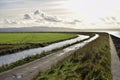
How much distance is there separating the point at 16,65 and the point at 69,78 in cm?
1603

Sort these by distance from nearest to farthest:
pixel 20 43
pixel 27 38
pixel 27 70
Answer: pixel 27 70 → pixel 20 43 → pixel 27 38

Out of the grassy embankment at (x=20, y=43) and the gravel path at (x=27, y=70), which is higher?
the gravel path at (x=27, y=70)

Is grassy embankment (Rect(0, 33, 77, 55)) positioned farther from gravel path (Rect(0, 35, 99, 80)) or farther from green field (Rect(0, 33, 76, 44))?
gravel path (Rect(0, 35, 99, 80))

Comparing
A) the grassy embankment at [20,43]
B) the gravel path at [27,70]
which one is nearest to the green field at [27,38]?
the grassy embankment at [20,43]

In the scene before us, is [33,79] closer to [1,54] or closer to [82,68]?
[82,68]

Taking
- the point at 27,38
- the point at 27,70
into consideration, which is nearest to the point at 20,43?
the point at 27,38

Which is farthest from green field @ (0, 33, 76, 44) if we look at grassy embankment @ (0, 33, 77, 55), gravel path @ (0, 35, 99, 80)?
gravel path @ (0, 35, 99, 80)

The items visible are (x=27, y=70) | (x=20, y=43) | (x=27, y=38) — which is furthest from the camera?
(x=27, y=38)

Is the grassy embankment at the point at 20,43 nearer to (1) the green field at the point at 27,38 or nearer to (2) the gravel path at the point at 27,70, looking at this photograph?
(1) the green field at the point at 27,38

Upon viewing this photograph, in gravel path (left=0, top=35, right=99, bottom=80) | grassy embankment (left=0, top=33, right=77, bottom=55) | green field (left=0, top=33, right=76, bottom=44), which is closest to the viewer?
gravel path (left=0, top=35, right=99, bottom=80)

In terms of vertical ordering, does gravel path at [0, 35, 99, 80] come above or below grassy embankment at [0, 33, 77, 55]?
above

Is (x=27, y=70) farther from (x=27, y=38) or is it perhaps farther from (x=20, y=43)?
(x=27, y=38)

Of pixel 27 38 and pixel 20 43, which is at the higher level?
pixel 20 43

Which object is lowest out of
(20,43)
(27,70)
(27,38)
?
(27,38)
